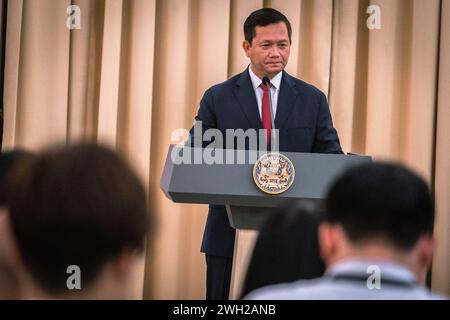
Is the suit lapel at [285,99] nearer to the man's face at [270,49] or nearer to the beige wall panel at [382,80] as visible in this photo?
the man's face at [270,49]

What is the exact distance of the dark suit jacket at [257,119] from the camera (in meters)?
3.11

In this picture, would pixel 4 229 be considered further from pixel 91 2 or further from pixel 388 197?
pixel 91 2

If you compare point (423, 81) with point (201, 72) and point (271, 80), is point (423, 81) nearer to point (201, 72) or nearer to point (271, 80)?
point (201, 72)

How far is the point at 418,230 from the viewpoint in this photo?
1.22 metres

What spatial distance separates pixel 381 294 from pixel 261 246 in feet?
1.17

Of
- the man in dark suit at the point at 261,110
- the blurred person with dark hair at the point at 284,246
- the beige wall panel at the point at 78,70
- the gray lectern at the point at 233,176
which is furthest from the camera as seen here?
the beige wall panel at the point at 78,70

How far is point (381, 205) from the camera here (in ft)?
4.00

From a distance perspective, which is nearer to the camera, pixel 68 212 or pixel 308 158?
pixel 68 212

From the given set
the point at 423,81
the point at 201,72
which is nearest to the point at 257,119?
the point at 201,72

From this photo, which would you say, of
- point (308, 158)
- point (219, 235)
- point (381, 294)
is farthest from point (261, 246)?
point (219, 235)

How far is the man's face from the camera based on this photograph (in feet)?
10.5

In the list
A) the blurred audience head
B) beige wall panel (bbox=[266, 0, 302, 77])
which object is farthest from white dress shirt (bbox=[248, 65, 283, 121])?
the blurred audience head

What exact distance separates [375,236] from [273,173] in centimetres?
145

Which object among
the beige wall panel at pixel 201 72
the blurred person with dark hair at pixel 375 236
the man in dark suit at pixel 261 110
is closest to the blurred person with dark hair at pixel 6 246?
the blurred person with dark hair at pixel 375 236
